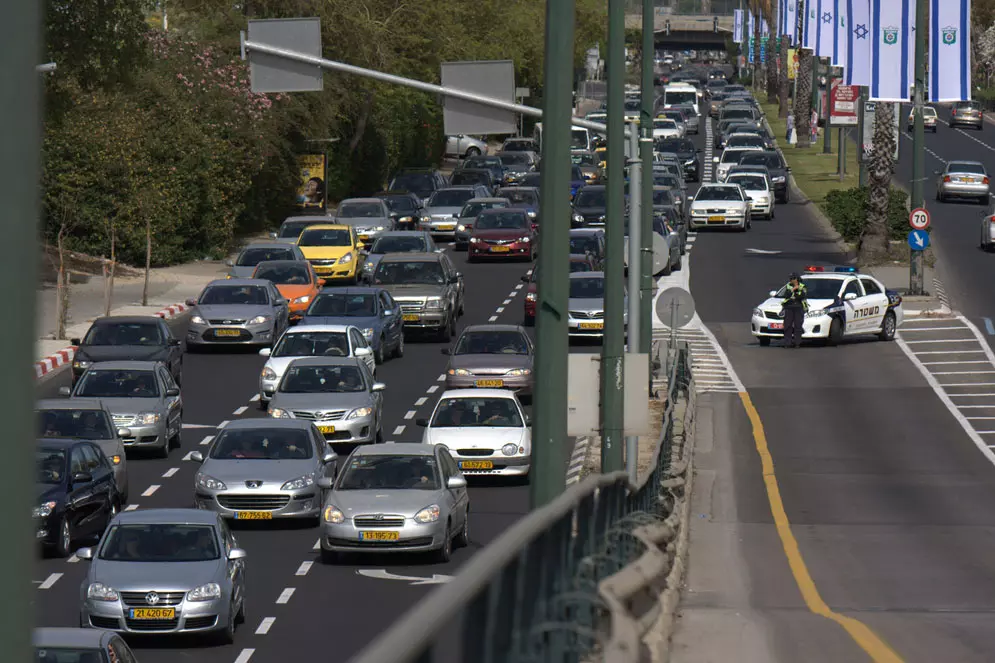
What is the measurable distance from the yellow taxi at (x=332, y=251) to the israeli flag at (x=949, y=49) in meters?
16.5

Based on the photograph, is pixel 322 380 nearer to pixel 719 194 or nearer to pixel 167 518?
pixel 167 518

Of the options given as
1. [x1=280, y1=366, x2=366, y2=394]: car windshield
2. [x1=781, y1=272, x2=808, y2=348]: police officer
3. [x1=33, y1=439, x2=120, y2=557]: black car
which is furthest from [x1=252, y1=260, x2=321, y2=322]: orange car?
[x1=33, y1=439, x2=120, y2=557]: black car

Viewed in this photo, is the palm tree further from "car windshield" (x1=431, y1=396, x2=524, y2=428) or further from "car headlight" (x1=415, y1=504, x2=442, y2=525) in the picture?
"car headlight" (x1=415, y1=504, x2=442, y2=525)

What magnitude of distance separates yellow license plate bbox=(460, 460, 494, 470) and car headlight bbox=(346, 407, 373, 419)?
9.30 feet

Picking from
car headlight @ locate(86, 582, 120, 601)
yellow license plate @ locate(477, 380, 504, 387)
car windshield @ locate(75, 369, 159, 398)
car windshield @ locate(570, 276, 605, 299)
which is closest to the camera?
car headlight @ locate(86, 582, 120, 601)

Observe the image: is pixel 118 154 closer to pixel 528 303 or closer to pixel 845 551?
pixel 528 303

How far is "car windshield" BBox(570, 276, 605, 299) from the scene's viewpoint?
133 ft

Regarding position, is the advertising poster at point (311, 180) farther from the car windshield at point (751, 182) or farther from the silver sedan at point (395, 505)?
the silver sedan at point (395, 505)

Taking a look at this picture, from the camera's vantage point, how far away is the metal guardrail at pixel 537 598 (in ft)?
12.6

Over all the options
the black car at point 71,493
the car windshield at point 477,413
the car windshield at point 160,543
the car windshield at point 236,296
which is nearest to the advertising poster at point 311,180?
the car windshield at point 236,296

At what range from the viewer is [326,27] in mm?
64688

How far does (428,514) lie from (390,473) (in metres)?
1.39

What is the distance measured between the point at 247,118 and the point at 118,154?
768 centimetres

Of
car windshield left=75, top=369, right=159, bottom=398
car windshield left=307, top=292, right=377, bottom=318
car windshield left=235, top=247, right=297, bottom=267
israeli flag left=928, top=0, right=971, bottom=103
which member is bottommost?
car windshield left=75, top=369, right=159, bottom=398
